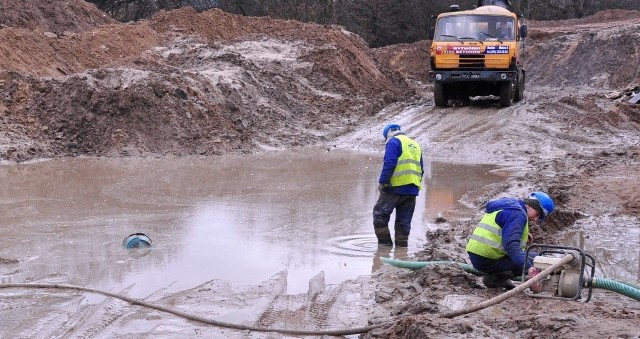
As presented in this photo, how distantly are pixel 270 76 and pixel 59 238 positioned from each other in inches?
552

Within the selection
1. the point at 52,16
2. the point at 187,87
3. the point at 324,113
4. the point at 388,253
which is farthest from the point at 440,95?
the point at 52,16

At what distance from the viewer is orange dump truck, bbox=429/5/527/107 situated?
21.5m

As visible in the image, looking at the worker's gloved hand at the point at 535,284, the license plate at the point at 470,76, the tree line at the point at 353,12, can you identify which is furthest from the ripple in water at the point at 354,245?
the tree line at the point at 353,12

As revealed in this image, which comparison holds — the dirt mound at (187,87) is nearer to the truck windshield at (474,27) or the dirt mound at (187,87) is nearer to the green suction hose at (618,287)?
the truck windshield at (474,27)

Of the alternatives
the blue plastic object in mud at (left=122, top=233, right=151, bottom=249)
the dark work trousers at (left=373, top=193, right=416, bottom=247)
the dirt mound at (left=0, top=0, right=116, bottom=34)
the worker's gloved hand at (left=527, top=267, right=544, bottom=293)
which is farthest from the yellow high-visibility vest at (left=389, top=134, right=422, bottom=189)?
the dirt mound at (left=0, top=0, right=116, bottom=34)

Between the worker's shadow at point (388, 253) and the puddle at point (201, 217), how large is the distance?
1cm

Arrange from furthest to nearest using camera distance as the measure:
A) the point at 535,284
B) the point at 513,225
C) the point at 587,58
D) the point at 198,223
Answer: the point at 587,58 < the point at 198,223 < the point at 513,225 < the point at 535,284

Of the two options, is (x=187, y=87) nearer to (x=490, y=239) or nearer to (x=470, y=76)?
(x=470, y=76)

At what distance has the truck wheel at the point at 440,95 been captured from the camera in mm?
22734

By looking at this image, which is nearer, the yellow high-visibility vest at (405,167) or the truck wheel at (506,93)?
the yellow high-visibility vest at (405,167)

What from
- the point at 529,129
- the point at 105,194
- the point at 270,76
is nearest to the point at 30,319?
the point at 105,194

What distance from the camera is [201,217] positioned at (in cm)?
1190

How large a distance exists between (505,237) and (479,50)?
1485cm

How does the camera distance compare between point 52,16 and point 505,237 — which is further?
point 52,16
